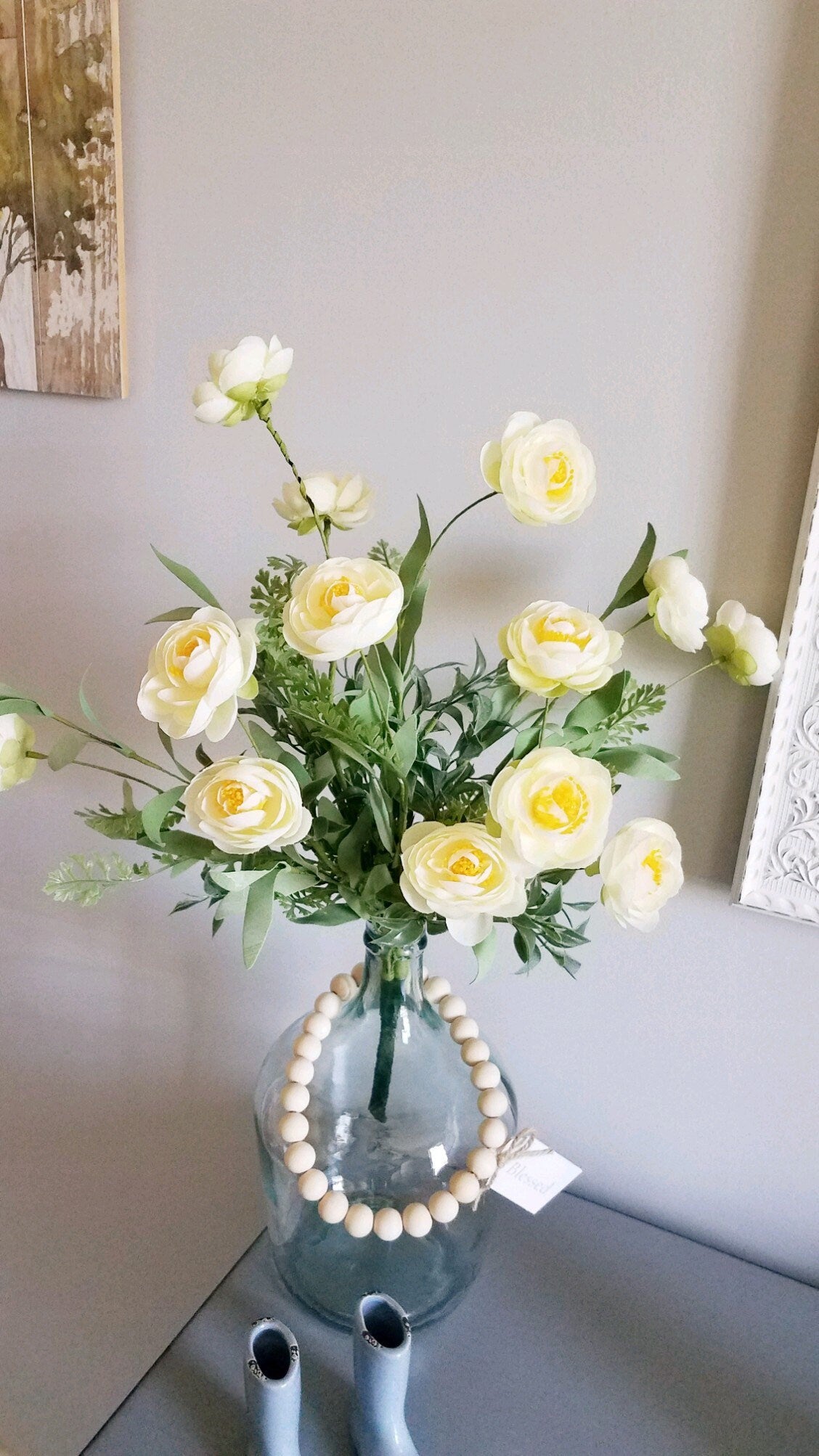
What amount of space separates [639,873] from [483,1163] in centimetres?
28

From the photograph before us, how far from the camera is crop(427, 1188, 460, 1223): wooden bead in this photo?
2.50ft

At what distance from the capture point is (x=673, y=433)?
0.79 metres

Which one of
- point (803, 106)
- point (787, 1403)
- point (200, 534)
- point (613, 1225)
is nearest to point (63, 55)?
point (200, 534)

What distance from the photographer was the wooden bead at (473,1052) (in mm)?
826

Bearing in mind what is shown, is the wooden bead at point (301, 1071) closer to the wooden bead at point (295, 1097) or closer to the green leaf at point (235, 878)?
the wooden bead at point (295, 1097)

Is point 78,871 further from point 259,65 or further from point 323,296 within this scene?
point 259,65

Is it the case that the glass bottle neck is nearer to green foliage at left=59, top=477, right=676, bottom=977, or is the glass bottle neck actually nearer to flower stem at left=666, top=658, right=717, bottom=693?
green foliage at left=59, top=477, right=676, bottom=977

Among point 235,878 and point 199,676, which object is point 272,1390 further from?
point 199,676

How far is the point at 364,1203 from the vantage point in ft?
2.59

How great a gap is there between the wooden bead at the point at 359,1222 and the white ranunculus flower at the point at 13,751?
40 centimetres

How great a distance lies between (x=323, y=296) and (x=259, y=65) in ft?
0.64

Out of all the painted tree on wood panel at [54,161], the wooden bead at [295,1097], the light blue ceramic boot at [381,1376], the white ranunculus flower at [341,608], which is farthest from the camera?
the painted tree on wood panel at [54,161]

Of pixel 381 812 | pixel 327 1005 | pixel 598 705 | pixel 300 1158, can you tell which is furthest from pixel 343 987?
pixel 598 705

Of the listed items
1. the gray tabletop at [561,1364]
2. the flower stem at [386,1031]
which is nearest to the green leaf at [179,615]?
the flower stem at [386,1031]
